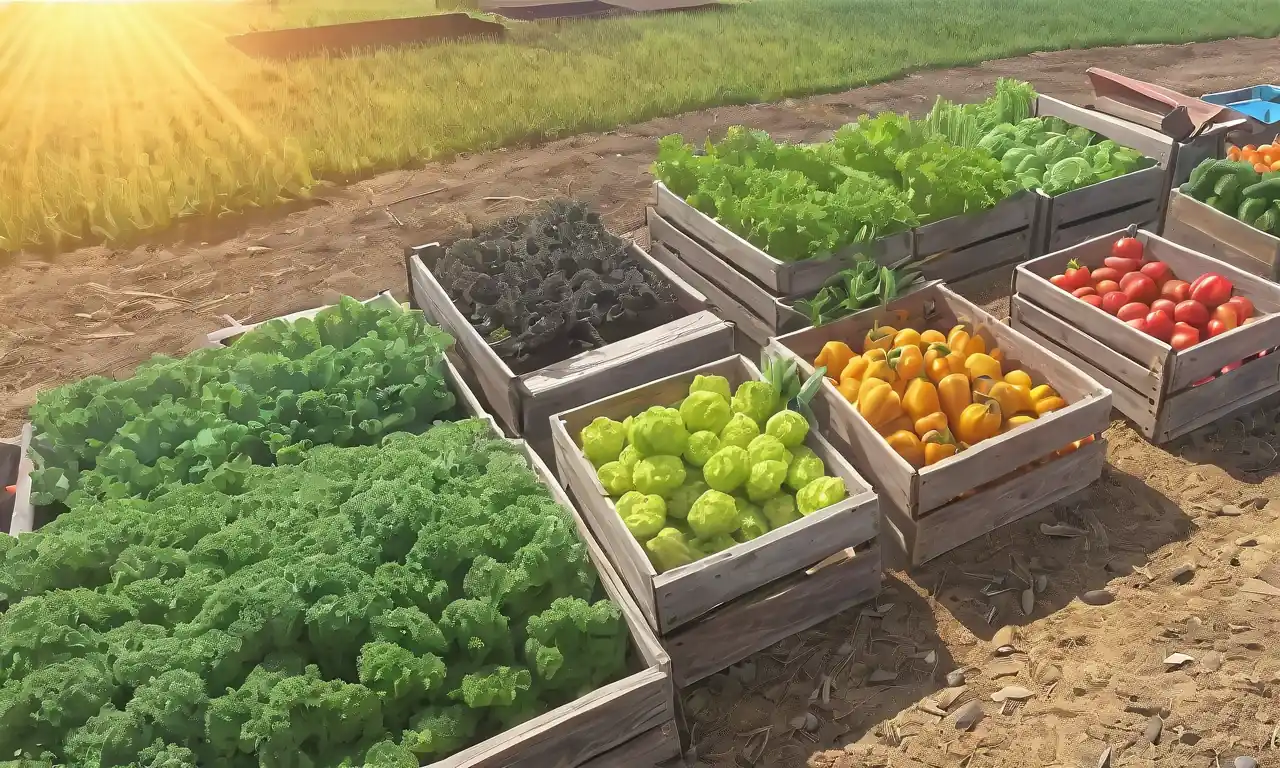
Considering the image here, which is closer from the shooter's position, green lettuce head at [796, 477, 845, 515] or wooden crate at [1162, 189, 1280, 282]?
green lettuce head at [796, 477, 845, 515]

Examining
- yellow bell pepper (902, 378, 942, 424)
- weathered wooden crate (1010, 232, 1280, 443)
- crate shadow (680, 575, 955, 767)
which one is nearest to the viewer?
crate shadow (680, 575, 955, 767)

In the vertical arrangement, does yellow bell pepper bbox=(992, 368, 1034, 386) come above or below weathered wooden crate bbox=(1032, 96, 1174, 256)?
below

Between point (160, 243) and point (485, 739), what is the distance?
7.43 metres

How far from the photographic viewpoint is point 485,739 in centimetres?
314

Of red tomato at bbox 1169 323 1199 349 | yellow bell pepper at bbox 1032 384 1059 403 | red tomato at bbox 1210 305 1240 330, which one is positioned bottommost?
yellow bell pepper at bbox 1032 384 1059 403

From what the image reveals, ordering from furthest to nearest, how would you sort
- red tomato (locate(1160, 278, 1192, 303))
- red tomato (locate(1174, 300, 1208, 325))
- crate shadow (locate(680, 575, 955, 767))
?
red tomato (locate(1160, 278, 1192, 303))
red tomato (locate(1174, 300, 1208, 325))
crate shadow (locate(680, 575, 955, 767))

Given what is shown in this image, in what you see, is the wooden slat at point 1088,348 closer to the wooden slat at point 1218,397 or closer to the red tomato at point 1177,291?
the wooden slat at point 1218,397

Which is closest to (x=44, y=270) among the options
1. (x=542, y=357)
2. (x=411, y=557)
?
(x=542, y=357)

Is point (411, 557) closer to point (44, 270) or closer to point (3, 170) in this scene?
point (44, 270)

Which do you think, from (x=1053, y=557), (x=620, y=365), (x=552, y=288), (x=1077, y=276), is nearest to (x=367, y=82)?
(x=552, y=288)

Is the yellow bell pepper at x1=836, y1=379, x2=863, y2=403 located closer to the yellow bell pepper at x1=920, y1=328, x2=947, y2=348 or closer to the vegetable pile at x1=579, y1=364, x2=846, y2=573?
the vegetable pile at x1=579, y1=364, x2=846, y2=573

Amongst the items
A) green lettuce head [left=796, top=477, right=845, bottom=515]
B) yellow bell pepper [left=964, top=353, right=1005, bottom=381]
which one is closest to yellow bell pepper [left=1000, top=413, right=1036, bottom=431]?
yellow bell pepper [left=964, top=353, right=1005, bottom=381]

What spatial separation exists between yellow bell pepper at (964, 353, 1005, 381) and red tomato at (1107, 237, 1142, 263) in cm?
176

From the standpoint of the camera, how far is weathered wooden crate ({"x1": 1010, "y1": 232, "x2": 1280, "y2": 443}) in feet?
16.2
